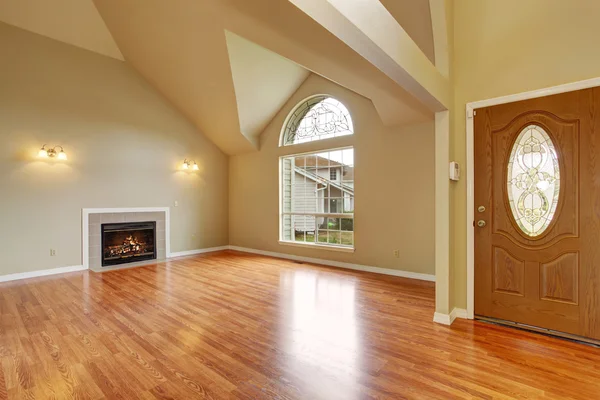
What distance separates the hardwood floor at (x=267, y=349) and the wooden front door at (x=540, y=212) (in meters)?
0.29

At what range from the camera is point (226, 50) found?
4309 millimetres

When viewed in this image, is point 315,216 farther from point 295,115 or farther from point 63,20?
point 63,20

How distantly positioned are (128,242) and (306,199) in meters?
3.62

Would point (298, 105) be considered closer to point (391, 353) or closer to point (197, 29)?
point (197, 29)

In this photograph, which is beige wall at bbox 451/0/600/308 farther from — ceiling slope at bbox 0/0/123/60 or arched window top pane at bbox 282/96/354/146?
ceiling slope at bbox 0/0/123/60

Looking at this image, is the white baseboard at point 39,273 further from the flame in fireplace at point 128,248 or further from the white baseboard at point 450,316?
the white baseboard at point 450,316

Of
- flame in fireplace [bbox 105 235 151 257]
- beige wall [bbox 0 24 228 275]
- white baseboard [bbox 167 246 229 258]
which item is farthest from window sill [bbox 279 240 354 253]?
flame in fireplace [bbox 105 235 151 257]

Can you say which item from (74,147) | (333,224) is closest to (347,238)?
(333,224)

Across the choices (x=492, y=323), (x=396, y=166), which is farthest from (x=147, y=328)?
(x=396, y=166)

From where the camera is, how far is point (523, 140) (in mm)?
2672

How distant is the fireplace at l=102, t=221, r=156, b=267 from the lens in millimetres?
5375

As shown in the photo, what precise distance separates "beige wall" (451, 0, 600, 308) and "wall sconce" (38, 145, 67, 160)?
5784 mm

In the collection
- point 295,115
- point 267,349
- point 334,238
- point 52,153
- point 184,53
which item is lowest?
point 267,349

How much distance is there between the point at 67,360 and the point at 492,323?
363 cm
